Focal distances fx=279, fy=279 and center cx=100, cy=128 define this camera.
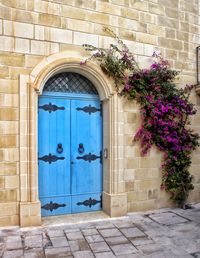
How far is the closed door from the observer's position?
4.21 meters

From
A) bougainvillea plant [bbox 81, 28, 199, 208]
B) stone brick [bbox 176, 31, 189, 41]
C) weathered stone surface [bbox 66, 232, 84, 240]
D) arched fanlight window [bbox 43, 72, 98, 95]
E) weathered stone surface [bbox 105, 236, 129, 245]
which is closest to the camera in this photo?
weathered stone surface [bbox 105, 236, 129, 245]

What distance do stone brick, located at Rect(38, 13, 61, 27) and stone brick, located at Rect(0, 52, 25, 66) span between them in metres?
0.60

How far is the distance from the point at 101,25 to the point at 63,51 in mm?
784

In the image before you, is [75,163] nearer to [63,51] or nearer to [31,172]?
[31,172]

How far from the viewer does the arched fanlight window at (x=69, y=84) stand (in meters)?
4.31

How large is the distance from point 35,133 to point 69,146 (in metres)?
0.66

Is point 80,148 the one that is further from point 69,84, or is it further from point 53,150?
point 69,84

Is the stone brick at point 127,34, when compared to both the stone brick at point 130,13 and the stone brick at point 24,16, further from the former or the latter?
the stone brick at point 24,16

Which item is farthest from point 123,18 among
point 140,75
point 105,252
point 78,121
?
point 105,252

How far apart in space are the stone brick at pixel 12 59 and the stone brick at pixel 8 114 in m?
0.63

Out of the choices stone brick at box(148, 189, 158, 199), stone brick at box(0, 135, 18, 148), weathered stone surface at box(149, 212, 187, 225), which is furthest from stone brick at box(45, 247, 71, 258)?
stone brick at box(148, 189, 158, 199)

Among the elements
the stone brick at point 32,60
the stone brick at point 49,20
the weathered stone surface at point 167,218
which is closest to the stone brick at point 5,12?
the stone brick at point 49,20

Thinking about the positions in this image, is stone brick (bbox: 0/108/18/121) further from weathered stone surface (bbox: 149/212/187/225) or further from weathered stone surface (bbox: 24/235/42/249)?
weathered stone surface (bbox: 149/212/187/225)

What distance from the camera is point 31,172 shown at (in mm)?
3855
